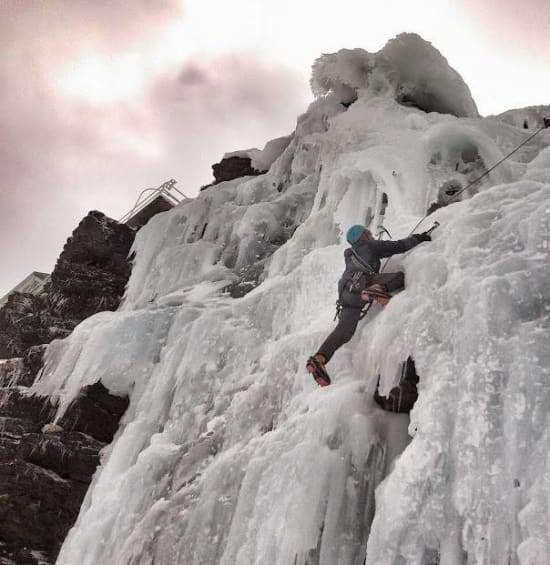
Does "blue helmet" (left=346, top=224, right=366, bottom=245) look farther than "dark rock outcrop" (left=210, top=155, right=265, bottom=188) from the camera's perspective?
No

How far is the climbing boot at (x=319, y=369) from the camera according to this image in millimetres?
5191

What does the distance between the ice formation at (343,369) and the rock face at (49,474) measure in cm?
31

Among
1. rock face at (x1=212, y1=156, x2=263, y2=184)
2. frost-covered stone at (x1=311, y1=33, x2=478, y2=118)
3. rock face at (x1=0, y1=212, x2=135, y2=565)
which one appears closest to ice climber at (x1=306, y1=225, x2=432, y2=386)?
rock face at (x1=0, y1=212, x2=135, y2=565)

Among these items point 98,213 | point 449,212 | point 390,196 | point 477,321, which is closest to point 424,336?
point 477,321

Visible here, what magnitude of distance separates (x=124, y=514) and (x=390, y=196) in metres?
5.03

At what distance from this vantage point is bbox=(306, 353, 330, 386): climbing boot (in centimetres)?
519

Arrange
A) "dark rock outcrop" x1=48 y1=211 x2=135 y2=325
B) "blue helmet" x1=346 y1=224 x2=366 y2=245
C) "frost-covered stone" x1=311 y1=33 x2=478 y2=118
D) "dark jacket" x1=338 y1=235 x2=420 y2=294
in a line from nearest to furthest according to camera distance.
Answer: "dark jacket" x1=338 y1=235 x2=420 y2=294, "blue helmet" x1=346 y1=224 x2=366 y2=245, "frost-covered stone" x1=311 y1=33 x2=478 y2=118, "dark rock outcrop" x1=48 y1=211 x2=135 y2=325

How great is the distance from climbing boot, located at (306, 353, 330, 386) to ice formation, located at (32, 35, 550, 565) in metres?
0.13

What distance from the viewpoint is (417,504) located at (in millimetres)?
3670

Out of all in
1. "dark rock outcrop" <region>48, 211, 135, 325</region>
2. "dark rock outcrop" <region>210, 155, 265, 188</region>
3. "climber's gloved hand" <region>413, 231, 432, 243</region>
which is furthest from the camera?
"dark rock outcrop" <region>210, 155, 265, 188</region>

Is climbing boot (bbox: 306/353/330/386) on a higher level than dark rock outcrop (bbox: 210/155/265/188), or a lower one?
lower

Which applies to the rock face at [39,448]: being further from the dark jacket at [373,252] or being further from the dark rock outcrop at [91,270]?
the dark jacket at [373,252]

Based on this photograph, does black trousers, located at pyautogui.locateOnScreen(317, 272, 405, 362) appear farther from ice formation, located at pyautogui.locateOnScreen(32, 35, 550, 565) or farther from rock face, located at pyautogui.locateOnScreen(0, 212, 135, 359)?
rock face, located at pyautogui.locateOnScreen(0, 212, 135, 359)

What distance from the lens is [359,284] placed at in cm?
538
